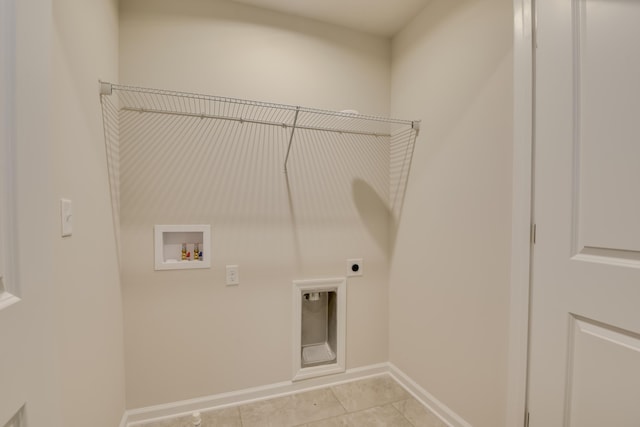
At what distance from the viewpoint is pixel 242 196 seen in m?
1.82

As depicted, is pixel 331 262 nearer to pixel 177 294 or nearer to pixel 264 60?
pixel 177 294

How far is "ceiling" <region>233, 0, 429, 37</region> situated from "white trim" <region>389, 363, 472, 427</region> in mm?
2443

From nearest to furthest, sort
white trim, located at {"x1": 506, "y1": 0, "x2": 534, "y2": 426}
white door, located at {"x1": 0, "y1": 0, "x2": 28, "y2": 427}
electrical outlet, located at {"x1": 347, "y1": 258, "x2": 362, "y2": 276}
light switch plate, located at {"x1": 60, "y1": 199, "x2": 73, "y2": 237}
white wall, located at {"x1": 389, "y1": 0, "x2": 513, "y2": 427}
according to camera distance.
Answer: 1. white door, located at {"x1": 0, "y1": 0, "x2": 28, "y2": 427}
2. light switch plate, located at {"x1": 60, "y1": 199, "x2": 73, "y2": 237}
3. white trim, located at {"x1": 506, "y1": 0, "x2": 534, "y2": 426}
4. white wall, located at {"x1": 389, "y1": 0, "x2": 513, "y2": 427}
5. electrical outlet, located at {"x1": 347, "y1": 258, "x2": 362, "y2": 276}

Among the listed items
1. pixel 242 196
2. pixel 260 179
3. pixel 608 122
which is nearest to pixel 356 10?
pixel 260 179

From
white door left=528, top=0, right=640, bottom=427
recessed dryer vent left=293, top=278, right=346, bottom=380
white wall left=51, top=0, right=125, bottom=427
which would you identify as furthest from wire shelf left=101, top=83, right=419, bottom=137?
recessed dryer vent left=293, top=278, right=346, bottom=380

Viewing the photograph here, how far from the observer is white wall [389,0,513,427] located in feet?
4.44

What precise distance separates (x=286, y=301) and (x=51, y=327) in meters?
1.38

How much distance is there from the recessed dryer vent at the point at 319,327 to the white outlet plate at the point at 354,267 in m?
0.08

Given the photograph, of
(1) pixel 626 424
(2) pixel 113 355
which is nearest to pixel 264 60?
(2) pixel 113 355

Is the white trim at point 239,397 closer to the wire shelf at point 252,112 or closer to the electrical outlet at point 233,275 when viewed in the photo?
the electrical outlet at point 233,275

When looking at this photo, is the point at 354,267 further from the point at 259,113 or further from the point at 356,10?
the point at 356,10

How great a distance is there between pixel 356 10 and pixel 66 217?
1.95 meters

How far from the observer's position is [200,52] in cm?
172

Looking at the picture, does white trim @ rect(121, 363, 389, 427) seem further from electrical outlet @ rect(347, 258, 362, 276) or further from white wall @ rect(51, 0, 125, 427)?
electrical outlet @ rect(347, 258, 362, 276)
